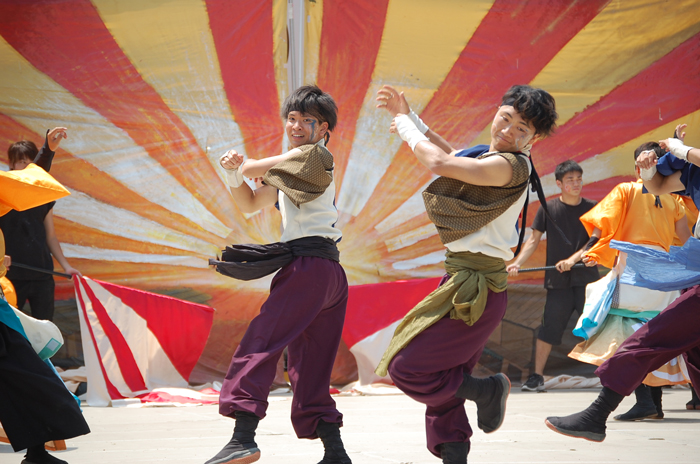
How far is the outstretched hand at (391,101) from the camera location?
240 cm

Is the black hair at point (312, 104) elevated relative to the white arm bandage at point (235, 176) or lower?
elevated

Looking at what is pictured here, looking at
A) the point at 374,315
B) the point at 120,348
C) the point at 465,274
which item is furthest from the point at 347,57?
the point at 465,274

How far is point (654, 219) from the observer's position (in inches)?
169

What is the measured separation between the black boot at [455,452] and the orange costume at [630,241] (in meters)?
2.16

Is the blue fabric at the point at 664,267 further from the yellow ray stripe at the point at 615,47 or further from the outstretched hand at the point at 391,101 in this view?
the yellow ray stripe at the point at 615,47

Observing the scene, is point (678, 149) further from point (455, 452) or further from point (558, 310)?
point (558, 310)

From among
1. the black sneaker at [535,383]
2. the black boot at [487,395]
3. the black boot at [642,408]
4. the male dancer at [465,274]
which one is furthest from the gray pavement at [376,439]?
the black sneaker at [535,383]

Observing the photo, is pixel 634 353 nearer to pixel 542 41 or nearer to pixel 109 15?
pixel 542 41

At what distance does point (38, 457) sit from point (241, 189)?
121 cm

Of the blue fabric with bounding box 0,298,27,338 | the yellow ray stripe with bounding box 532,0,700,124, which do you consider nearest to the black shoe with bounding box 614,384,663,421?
the yellow ray stripe with bounding box 532,0,700,124

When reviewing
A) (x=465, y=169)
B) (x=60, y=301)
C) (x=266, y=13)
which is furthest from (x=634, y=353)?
(x=60, y=301)

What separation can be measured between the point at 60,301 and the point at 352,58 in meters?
2.81

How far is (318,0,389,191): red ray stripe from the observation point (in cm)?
516

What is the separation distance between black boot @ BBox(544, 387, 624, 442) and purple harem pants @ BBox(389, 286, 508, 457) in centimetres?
45
